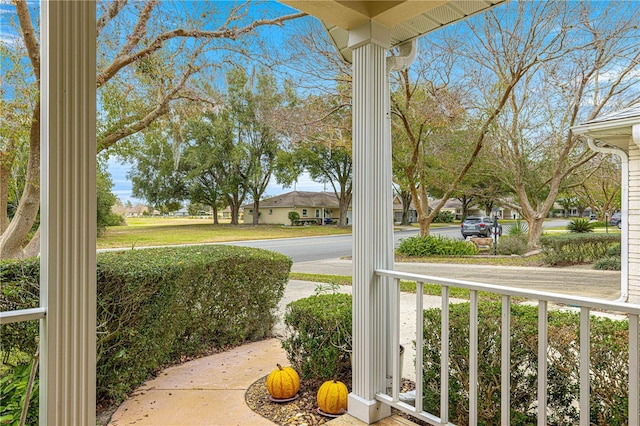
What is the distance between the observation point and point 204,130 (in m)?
3.28

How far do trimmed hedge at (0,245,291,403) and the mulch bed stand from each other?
2.40 feet

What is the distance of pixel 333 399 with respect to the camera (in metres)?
2.08

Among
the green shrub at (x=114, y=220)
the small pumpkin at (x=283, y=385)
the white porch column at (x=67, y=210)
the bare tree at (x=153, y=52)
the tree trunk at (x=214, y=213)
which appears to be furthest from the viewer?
the tree trunk at (x=214, y=213)

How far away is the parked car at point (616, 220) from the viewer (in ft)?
6.49

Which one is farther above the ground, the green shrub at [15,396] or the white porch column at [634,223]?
the white porch column at [634,223]

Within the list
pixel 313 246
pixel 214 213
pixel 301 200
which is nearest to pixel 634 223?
pixel 313 246

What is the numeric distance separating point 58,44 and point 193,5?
8.35 feet

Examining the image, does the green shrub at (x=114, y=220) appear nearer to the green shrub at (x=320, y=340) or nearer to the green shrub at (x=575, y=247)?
the green shrub at (x=320, y=340)

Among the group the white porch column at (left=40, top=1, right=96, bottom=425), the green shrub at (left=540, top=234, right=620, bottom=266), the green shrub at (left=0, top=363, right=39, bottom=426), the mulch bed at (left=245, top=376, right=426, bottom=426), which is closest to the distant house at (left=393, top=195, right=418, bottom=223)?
the green shrub at (left=540, top=234, right=620, bottom=266)

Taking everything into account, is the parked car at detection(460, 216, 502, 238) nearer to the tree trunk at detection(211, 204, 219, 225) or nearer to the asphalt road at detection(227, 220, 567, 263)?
the asphalt road at detection(227, 220, 567, 263)

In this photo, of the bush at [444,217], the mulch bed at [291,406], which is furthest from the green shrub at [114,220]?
the bush at [444,217]

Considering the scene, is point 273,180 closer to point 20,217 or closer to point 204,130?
point 204,130

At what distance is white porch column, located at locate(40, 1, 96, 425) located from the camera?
40.2 inches

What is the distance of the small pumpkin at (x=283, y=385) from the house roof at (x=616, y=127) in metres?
2.24
